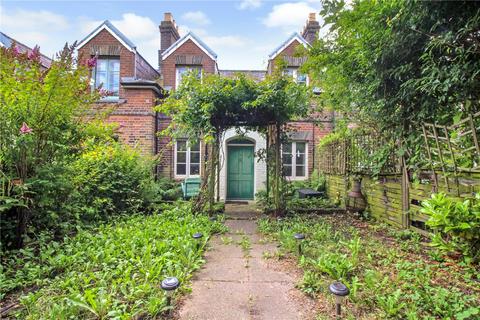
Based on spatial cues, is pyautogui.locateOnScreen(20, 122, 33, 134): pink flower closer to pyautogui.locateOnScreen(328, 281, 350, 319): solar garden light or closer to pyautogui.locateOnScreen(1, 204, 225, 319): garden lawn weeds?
pyautogui.locateOnScreen(1, 204, 225, 319): garden lawn weeds

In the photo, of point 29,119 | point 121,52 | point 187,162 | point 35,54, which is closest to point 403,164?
point 29,119

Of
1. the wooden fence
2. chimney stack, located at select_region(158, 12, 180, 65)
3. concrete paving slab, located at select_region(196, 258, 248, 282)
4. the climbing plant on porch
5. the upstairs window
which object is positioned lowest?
concrete paving slab, located at select_region(196, 258, 248, 282)

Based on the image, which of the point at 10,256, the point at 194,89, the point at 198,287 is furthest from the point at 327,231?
the point at 10,256

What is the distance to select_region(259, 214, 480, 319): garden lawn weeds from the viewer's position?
84.2 inches

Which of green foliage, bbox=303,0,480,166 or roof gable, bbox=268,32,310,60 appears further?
roof gable, bbox=268,32,310,60

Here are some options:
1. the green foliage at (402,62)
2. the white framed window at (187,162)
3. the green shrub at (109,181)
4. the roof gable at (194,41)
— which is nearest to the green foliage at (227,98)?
the green foliage at (402,62)

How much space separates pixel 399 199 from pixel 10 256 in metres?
5.92

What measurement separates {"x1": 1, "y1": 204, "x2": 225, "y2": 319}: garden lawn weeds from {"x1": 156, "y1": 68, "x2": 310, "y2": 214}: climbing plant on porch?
2.22m

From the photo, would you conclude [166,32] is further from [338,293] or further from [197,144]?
[338,293]

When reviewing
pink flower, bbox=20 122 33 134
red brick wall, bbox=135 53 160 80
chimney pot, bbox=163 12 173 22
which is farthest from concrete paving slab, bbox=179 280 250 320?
chimney pot, bbox=163 12 173 22

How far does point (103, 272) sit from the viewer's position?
2.82 metres

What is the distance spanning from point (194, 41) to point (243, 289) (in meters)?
10.1

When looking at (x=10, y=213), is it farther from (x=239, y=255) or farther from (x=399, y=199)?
(x=399, y=199)

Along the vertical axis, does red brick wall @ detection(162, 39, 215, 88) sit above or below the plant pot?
above
